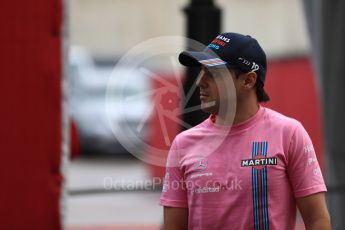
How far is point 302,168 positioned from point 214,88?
477 millimetres

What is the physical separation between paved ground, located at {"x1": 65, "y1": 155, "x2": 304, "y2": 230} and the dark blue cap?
3983 mm

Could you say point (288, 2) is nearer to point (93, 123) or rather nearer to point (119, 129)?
point (93, 123)

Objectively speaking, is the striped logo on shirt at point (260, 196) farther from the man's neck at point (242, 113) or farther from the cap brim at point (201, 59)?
the cap brim at point (201, 59)

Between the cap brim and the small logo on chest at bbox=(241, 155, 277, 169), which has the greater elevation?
the cap brim

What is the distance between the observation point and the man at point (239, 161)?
3662 millimetres

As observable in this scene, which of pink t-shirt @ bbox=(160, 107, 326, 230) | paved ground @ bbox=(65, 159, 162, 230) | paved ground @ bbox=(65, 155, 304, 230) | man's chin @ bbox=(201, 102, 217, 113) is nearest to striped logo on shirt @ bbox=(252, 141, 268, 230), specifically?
pink t-shirt @ bbox=(160, 107, 326, 230)

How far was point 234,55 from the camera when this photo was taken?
3.80 m

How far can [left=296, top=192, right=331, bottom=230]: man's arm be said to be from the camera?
12.0 feet
